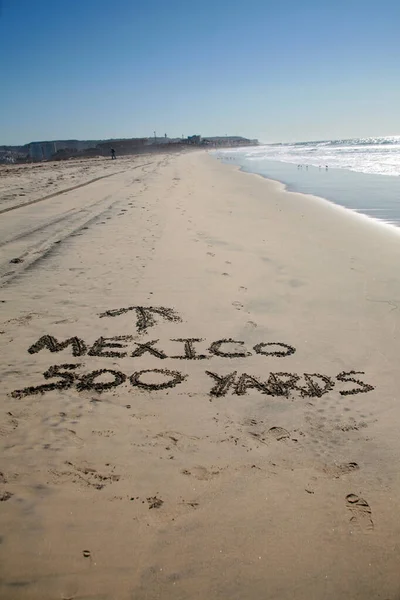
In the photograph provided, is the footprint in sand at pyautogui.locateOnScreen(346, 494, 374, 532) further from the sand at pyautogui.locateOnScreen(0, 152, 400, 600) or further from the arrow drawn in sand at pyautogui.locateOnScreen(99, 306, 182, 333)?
the arrow drawn in sand at pyautogui.locateOnScreen(99, 306, 182, 333)

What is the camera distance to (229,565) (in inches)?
67.2

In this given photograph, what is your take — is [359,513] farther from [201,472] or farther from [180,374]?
[180,374]

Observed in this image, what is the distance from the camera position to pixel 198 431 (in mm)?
2506

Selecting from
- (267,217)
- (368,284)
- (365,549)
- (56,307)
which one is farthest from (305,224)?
(365,549)

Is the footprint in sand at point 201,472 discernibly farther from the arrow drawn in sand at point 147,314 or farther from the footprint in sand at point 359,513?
the arrow drawn in sand at point 147,314

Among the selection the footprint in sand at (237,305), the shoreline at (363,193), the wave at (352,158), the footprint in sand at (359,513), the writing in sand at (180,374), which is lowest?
the footprint in sand at (359,513)

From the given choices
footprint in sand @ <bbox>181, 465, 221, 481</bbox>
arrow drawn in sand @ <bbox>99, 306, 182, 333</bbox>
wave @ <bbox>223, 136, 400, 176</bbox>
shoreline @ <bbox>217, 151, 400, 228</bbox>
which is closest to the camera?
footprint in sand @ <bbox>181, 465, 221, 481</bbox>

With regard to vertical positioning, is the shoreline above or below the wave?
below

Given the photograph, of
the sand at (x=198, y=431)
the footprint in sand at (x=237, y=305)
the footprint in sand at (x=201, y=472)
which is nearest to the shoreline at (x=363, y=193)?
the sand at (x=198, y=431)

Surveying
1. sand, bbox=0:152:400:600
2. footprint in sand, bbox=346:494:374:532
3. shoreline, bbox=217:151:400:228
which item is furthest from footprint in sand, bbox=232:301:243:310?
shoreline, bbox=217:151:400:228

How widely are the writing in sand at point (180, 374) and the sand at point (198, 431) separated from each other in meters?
0.02

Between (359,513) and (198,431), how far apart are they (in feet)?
3.26

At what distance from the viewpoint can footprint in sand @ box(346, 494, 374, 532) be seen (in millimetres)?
1884

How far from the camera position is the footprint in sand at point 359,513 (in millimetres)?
1884
